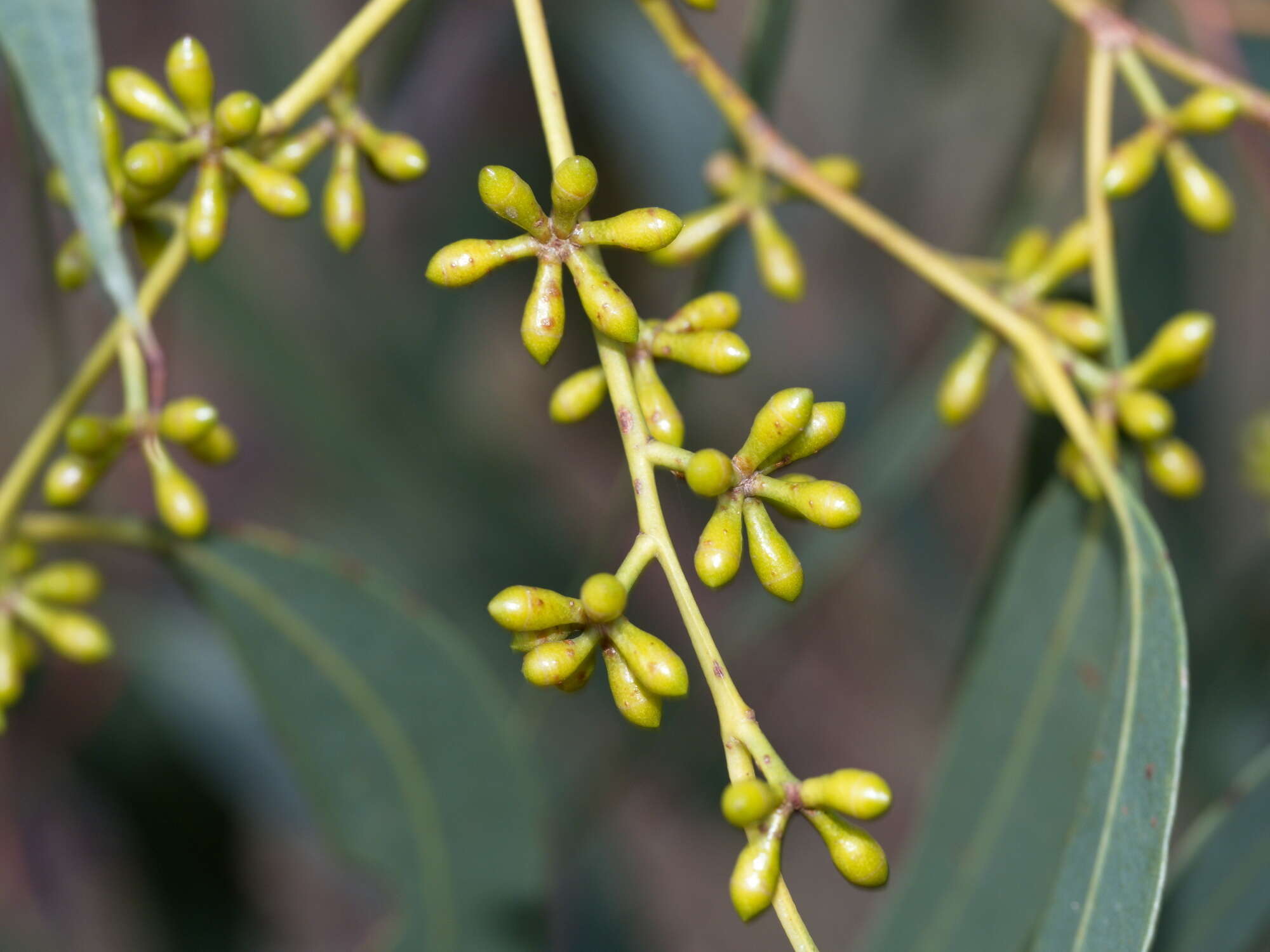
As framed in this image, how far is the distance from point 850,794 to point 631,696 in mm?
132

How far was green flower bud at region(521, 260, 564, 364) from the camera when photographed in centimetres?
68

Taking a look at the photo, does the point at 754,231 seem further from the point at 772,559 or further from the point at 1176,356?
the point at 772,559

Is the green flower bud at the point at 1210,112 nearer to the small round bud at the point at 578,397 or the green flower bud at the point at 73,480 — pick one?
the small round bud at the point at 578,397

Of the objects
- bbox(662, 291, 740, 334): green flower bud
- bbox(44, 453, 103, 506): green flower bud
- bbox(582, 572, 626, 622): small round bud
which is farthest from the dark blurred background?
bbox(582, 572, 626, 622): small round bud

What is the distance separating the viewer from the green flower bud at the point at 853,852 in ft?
2.22

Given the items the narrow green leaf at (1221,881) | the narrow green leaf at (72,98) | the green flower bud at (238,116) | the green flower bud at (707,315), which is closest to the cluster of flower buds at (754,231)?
the green flower bud at (707,315)

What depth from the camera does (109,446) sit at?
1009 millimetres

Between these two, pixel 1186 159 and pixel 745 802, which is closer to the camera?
pixel 745 802

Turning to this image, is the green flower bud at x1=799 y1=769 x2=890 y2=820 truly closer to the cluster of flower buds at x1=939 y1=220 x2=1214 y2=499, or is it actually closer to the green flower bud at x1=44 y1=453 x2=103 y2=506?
the cluster of flower buds at x1=939 y1=220 x2=1214 y2=499

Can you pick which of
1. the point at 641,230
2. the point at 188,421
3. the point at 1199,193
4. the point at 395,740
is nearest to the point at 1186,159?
the point at 1199,193

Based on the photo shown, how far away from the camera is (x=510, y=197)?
68cm

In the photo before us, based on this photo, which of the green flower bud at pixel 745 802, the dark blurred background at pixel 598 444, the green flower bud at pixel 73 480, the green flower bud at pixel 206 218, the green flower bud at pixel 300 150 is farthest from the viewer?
the dark blurred background at pixel 598 444

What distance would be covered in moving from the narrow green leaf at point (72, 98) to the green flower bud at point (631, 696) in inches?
14.0

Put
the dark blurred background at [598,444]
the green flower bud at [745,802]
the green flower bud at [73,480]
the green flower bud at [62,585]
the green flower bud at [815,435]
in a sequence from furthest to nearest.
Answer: the dark blurred background at [598,444] → the green flower bud at [62,585] → the green flower bud at [73,480] → the green flower bud at [815,435] → the green flower bud at [745,802]
